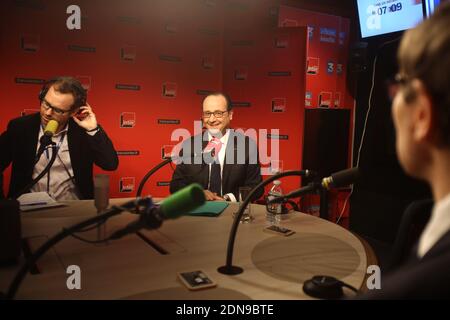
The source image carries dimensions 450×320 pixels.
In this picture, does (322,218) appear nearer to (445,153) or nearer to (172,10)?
(445,153)

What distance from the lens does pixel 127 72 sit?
145 inches

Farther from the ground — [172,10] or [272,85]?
[172,10]

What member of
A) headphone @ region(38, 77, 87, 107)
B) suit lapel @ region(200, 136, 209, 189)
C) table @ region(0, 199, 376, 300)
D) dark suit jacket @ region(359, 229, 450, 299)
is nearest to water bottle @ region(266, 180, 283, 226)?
table @ region(0, 199, 376, 300)

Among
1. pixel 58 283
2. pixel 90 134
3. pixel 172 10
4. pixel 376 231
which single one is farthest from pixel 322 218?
pixel 172 10

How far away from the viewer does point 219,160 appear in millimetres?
2992

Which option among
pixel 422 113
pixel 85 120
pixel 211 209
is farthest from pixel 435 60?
pixel 85 120

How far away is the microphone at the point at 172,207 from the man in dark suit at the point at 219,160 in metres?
2.10

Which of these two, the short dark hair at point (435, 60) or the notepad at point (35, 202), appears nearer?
the short dark hair at point (435, 60)

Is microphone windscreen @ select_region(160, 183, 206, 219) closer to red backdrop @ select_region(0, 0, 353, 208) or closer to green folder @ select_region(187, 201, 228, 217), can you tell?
green folder @ select_region(187, 201, 228, 217)

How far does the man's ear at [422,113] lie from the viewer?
58 centimetres

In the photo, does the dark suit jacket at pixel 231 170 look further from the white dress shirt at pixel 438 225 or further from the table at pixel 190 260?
the white dress shirt at pixel 438 225

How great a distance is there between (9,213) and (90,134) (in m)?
1.67

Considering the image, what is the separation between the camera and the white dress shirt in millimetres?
583

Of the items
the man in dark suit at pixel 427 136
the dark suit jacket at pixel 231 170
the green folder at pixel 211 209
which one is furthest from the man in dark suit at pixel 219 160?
the man in dark suit at pixel 427 136
